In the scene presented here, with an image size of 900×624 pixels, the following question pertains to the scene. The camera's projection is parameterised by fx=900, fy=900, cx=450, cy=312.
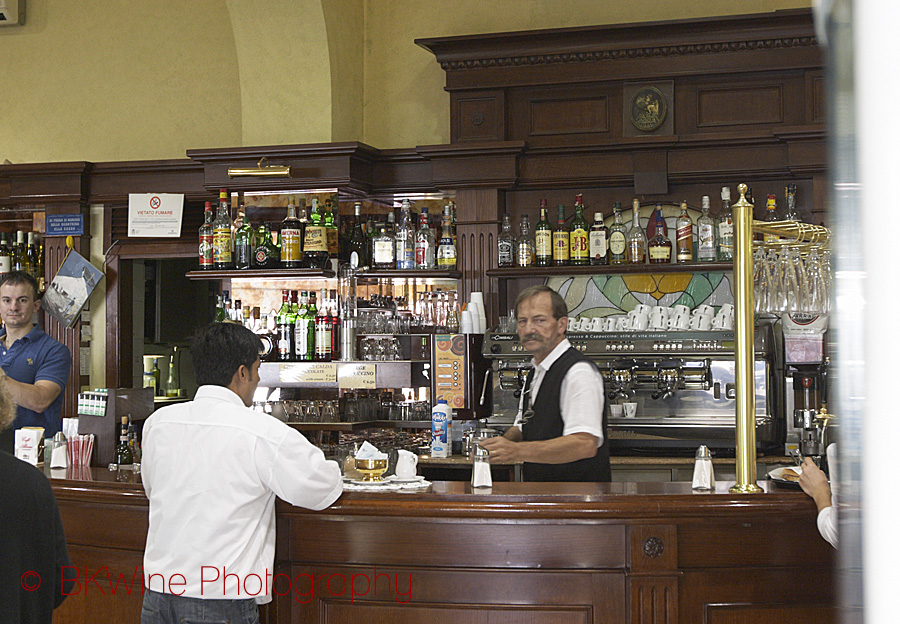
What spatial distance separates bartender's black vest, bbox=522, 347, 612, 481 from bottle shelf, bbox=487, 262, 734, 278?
67.0 inches

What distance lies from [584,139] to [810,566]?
3.00 meters

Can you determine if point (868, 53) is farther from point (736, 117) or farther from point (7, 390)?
point (736, 117)

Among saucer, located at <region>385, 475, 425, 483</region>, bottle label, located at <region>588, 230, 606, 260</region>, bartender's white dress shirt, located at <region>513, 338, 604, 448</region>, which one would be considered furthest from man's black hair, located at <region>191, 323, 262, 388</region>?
bottle label, located at <region>588, 230, 606, 260</region>

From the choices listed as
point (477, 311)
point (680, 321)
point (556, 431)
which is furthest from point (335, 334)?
point (556, 431)

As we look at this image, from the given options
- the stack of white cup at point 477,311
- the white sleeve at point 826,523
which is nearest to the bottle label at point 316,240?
the stack of white cup at point 477,311

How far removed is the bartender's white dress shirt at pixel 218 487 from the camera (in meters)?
2.27

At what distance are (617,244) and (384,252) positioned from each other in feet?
4.33

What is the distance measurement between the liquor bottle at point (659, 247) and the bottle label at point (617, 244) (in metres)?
0.15

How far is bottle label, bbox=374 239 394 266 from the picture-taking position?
5.18 meters

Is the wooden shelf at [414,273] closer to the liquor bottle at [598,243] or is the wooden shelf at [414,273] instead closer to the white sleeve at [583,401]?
the liquor bottle at [598,243]

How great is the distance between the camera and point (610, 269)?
4.91m

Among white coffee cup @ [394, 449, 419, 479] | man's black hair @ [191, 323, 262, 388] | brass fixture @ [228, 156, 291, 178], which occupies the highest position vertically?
brass fixture @ [228, 156, 291, 178]

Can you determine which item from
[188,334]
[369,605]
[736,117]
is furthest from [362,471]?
[188,334]

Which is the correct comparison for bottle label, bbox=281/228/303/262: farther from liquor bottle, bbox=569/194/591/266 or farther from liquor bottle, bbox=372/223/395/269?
liquor bottle, bbox=569/194/591/266
